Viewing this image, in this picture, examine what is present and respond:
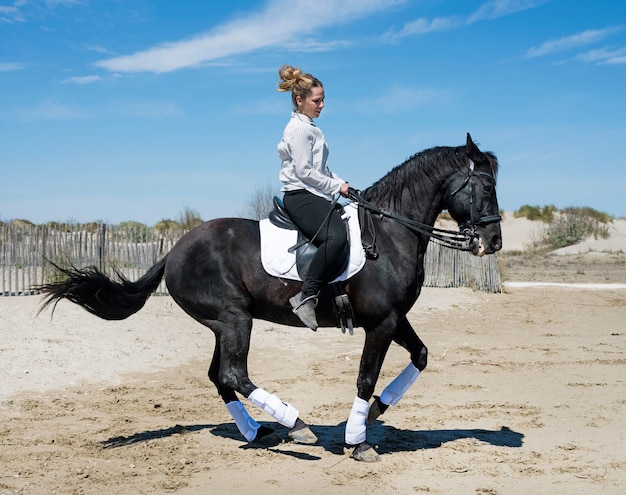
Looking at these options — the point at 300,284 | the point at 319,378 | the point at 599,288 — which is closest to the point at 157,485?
the point at 300,284

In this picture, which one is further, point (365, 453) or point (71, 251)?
point (71, 251)

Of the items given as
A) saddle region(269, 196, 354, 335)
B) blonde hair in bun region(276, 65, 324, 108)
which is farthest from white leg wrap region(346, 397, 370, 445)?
blonde hair in bun region(276, 65, 324, 108)

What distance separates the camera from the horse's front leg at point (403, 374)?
6.26 m

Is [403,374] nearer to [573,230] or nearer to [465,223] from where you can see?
[465,223]

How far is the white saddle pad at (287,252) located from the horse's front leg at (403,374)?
2.65 ft

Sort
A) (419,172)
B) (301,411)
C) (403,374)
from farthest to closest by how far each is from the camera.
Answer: (301,411), (403,374), (419,172)

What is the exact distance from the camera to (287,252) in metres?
5.98

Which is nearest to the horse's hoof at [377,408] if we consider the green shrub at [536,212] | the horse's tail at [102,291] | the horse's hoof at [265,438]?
the horse's hoof at [265,438]

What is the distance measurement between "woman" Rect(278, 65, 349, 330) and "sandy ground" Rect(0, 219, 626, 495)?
146 cm

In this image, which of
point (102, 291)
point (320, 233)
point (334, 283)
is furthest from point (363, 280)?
point (102, 291)

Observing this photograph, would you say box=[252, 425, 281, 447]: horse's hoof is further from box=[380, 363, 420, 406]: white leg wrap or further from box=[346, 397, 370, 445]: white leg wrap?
box=[380, 363, 420, 406]: white leg wrap

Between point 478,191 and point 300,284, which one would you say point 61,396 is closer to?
point 300,284

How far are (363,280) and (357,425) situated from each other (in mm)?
1261

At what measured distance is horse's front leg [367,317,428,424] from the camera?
626 centimetres
